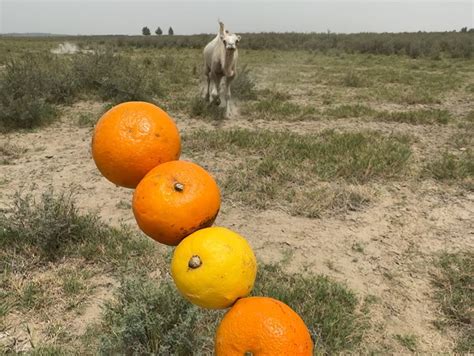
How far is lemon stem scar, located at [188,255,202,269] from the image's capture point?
114 cm

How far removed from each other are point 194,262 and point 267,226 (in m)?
2.99

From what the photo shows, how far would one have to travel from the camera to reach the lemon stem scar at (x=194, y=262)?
1142 millimetres

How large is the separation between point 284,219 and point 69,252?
7.14 ft

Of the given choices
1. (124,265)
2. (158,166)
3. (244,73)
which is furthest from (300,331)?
(244,73)

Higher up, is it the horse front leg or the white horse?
the white horse

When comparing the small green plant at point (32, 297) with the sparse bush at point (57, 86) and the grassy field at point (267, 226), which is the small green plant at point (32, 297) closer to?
the grassy field at point (267, 226)

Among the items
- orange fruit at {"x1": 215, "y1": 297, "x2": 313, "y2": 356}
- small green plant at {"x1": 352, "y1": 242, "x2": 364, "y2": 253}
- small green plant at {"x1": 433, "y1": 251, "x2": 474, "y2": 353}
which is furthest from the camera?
small green plant at {"x1": 352, "y1": 242, "x2": 364, "y2": 253}

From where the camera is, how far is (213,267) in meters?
1.15

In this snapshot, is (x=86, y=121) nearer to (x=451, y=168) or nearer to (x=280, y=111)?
(x=280, y=111)

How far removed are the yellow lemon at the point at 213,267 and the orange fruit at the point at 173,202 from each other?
0.06 metres

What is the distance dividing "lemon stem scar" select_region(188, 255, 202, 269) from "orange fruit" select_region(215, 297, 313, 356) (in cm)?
20

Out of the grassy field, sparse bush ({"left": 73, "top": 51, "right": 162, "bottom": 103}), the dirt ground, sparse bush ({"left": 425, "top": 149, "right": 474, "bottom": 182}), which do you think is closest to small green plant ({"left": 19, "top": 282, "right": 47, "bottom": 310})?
the grassy field

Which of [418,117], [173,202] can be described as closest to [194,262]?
[173,202]

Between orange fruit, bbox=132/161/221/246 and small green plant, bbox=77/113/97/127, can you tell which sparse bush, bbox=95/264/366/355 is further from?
small green plant, bbox=77/113/97/127
